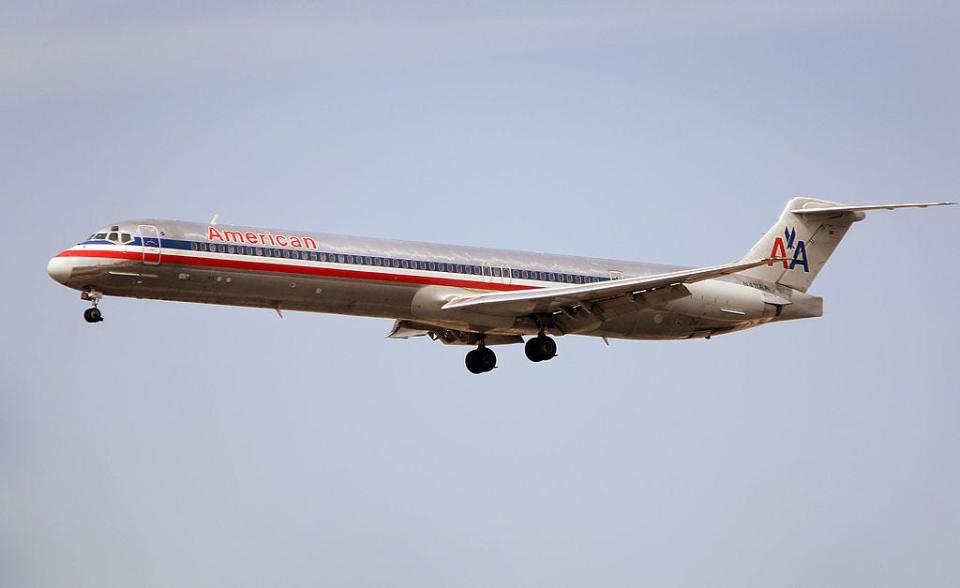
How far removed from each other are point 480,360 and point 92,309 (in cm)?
1357

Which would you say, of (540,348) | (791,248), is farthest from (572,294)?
(791,248)

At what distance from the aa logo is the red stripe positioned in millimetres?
11548

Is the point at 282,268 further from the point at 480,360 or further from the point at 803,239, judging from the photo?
the point at 803,239

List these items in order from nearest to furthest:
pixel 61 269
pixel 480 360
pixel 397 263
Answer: pixel 61 269 < pixel 397 263 < pixel 480 360

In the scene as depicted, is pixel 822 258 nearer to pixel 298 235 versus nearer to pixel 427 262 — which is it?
pixel 427 262

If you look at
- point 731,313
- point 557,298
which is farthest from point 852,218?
point 557,298

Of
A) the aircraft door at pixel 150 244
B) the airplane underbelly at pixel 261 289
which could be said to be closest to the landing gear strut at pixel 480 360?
the airplane underbelly at pixel 261 289

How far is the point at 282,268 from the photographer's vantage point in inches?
1722

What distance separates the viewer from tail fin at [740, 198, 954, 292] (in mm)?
52812

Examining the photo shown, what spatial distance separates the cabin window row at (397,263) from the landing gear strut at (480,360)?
164 inches

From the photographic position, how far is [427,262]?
4584 cm

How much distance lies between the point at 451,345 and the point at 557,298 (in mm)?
6208

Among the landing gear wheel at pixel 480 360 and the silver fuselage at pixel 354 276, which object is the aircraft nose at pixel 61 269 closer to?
the silver fuselage at pixel 354 276

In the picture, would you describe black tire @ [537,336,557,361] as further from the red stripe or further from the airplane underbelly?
the airplane underbelly
